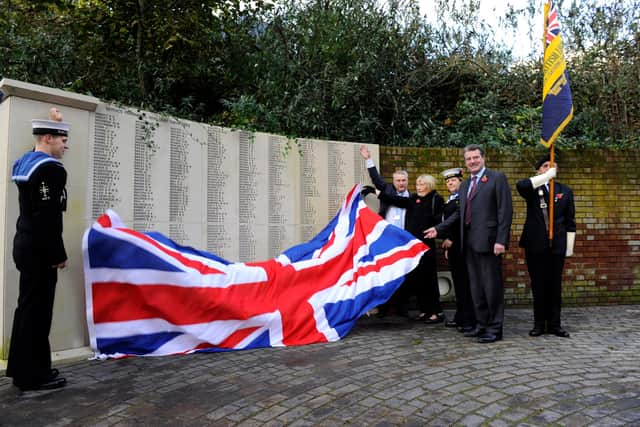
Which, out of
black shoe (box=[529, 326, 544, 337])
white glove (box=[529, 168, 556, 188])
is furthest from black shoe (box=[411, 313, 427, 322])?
white glove (box=[529, 168, 556, 188])

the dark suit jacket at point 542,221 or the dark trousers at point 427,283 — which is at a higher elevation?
the dark suit jacket at point 542,221

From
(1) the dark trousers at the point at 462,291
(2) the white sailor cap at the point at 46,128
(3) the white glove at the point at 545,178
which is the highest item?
(2) the white sailor cap at the point at 46,128

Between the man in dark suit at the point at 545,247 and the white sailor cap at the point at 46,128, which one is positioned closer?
the white sailor cap at the point at 46,128

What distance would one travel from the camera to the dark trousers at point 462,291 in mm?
5680

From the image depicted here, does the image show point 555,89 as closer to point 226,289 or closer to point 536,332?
point 536,332

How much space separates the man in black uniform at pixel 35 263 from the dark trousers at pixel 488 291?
395 centimetres

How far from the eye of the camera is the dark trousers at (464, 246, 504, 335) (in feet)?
17.3

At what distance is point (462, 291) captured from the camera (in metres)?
5.82

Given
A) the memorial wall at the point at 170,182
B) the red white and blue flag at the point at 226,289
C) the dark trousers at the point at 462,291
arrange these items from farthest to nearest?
the dark trousers at the point at 462,291 < the red white and blue flag at the point at 226,289 < the memorial wall at the point at 170,182

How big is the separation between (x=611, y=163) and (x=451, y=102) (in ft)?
11.7

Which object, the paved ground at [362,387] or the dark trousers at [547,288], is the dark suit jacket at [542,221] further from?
the paved ground at [362,387]

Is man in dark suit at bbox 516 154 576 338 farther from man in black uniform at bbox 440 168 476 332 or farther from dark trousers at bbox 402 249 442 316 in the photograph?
dark trousers at bbox 402 249 442 316

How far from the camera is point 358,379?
385cm

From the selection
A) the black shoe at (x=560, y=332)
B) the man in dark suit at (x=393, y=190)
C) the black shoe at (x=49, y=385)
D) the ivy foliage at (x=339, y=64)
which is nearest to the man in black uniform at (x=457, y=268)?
the man in dark suit at (x=393, y=190)
